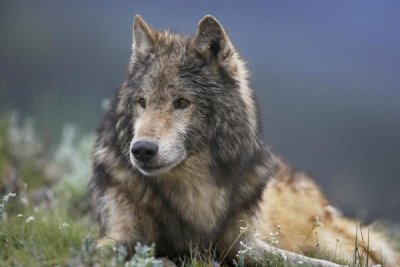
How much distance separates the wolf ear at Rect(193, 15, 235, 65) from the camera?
4.99 metres

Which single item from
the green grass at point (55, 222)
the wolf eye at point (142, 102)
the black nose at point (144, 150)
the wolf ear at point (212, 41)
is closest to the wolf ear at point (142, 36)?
the wolf ear at point (212, 41)

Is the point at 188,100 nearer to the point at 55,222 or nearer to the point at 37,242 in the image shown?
the point at 37,242

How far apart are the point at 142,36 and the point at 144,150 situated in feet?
3.67

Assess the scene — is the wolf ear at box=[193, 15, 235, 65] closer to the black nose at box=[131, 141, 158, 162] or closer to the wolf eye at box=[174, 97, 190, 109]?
the wolf eye at box=[174, 97, 190, 109]

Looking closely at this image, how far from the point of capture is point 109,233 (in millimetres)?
4961

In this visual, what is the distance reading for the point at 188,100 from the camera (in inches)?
190

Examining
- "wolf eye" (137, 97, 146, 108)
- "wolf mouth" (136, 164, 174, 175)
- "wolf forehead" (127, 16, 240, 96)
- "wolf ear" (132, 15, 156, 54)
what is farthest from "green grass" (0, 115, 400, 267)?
"wolf ear" (132, 15, 156, 54)

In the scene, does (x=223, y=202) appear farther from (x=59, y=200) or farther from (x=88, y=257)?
(x=59, y=200)

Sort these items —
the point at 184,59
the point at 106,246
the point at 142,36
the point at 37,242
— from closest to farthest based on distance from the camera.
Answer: the point at 106,246
the point at 37,242
the point at 184,59
the point at 142,36

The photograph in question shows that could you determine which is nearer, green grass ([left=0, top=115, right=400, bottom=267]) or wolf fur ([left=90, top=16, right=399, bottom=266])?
green grass ([left=0, top=115, right=400, bottom=267])

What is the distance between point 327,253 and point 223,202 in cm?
112

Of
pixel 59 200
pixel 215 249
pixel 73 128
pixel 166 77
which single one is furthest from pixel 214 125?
pixel 73 128

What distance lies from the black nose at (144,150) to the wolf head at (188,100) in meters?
0.06

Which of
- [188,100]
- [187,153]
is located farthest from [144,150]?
[188,100]
